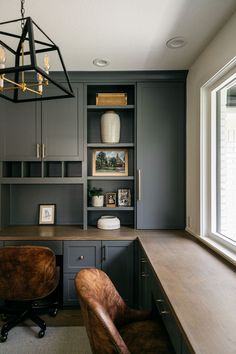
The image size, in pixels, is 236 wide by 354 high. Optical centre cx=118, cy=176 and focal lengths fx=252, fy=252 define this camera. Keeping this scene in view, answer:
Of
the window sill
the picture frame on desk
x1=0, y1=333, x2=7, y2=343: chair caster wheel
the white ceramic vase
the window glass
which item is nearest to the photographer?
the window sill

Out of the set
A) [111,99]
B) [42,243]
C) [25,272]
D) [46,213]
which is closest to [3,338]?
[25,272]

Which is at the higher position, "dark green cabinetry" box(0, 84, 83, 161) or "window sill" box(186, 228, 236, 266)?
"dark green cabinetry" box(0, 84, 83, 161)

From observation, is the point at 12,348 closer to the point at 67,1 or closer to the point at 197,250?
the point at 197,250

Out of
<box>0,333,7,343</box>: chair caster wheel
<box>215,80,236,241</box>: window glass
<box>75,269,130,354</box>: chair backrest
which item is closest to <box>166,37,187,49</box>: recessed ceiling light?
<box>215,80,236,241</box>: window glass

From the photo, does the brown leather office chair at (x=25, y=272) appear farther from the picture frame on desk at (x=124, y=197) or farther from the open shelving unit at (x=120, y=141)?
the picture frame on desk at (x=124, y=197)

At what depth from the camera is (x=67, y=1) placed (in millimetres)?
1612

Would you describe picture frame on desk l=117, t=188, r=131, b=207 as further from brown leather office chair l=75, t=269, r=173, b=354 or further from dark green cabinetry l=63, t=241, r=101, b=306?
brown leather office chair l=75, t=269, r=173, b=354

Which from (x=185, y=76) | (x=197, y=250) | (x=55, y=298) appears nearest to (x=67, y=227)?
(x=55, y=298)

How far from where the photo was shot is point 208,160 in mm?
2311

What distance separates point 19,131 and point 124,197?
1.42 m

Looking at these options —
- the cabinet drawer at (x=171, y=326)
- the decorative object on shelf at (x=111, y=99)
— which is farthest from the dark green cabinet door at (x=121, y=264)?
the decorative object on shelf at (x=111, y=99)

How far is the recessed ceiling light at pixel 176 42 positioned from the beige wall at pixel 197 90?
23 centimetres

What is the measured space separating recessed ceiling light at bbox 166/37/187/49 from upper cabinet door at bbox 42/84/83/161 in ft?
3.53

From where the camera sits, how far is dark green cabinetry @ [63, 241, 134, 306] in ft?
8.38
